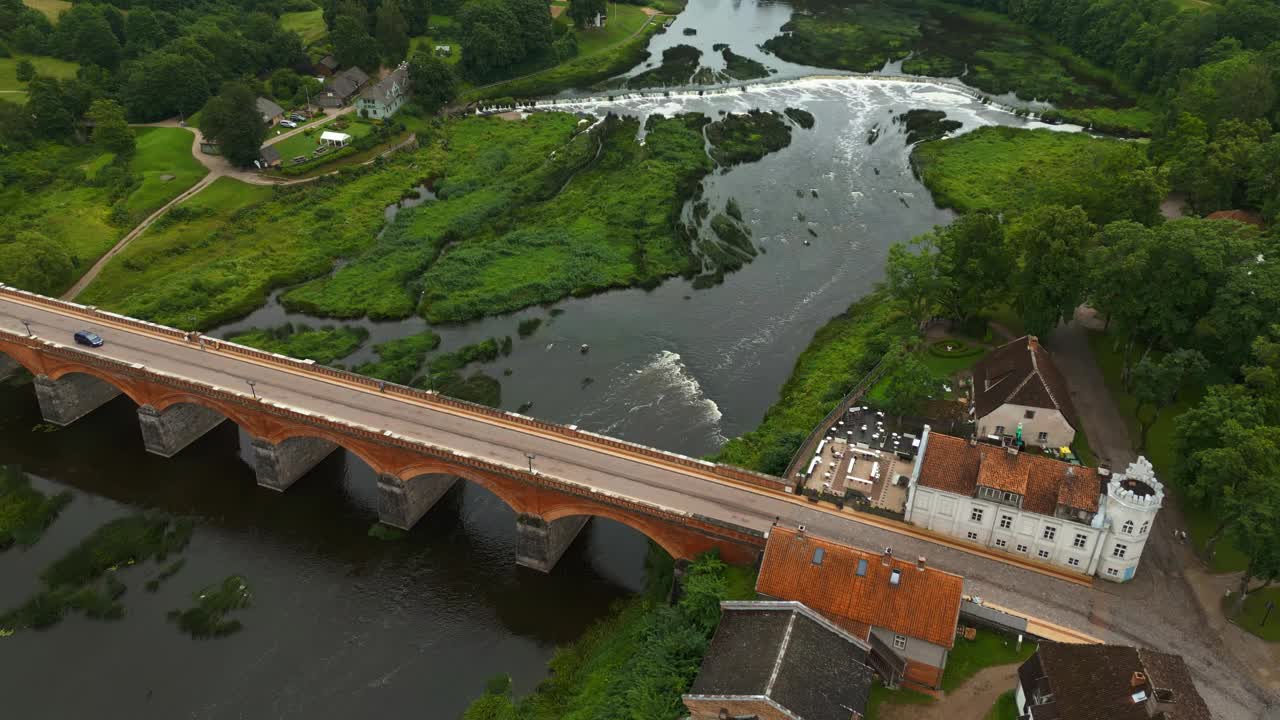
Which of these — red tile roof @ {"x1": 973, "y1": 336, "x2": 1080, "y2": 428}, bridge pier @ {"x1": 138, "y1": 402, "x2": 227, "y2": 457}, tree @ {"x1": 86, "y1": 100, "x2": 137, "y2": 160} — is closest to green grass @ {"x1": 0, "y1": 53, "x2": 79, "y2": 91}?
tree @ {"x1": 86, "y1": 100, "x2": 137, "y2": 160}

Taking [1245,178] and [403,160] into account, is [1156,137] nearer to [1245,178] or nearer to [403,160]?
[1245,178]

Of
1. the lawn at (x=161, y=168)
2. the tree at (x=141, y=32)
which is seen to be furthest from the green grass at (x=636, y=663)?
the tree at (x=141, y=32)

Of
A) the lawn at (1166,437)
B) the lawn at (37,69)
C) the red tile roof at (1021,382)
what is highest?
the lawn at (37,69)

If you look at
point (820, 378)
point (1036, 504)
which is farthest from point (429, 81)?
point (1036, 504)

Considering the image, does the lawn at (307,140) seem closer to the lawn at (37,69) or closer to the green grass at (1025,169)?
the lawn at (37,69)

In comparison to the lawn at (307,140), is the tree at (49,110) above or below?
above

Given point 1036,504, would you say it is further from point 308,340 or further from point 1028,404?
point 308,340
